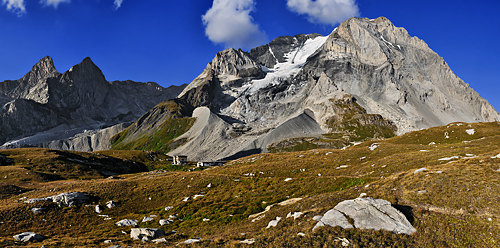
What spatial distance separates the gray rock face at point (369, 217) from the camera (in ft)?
68.7

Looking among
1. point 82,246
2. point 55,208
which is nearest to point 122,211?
point 55,208

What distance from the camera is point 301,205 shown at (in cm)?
3061

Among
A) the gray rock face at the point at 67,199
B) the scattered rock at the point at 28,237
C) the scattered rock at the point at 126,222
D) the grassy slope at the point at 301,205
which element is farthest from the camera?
the gray rock face at the point at 67,199

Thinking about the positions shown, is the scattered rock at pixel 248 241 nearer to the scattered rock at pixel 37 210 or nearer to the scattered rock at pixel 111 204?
the scattered rock at pixel 111 204

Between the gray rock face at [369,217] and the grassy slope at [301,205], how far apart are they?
0.72 metres

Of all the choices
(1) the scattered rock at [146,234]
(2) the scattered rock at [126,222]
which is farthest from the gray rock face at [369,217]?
(2) the scattered rock at [126,222]

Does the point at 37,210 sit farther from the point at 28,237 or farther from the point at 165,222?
the point at 165,222

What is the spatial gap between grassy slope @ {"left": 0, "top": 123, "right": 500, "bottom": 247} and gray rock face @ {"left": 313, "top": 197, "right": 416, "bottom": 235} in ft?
2.36

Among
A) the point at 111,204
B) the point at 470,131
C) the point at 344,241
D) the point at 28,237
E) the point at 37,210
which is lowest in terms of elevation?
the point at 344,241

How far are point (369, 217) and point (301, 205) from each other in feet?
31.6

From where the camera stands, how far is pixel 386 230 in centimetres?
2059

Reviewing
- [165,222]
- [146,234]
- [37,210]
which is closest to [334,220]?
[146,234]

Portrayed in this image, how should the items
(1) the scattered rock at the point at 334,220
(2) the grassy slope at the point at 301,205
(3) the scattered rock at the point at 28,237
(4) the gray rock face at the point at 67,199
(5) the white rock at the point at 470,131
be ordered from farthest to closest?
(5) the white rock at the point at 470,131 → (4) the gray rock face at the point at 67,199 → (3) the scattered rock at the point at 28,237 → (1) the scattered rock at the point at 334,220 → (2) the grassy slope at the point at 301,205

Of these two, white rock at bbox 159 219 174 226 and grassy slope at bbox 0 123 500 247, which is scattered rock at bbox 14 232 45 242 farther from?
white rock at bbox 159 219 174 226
